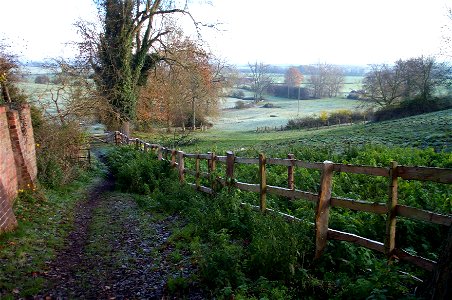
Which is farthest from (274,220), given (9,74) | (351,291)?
(9,74)

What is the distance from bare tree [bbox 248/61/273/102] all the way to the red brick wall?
283 feet

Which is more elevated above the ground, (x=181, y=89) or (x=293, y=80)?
(x=181, y=89)

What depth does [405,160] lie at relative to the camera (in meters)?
12.8

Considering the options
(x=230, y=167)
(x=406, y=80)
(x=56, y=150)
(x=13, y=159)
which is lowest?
(x=56, y=150)

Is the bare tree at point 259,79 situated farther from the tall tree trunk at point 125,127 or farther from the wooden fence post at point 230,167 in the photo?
the wooden fence post at point 230,167

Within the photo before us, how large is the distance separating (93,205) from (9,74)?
22.7 ft

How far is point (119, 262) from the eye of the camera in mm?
7121

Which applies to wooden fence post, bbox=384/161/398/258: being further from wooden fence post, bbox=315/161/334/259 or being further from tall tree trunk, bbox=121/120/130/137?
tall tree trunk, bbox=121/120/130/137

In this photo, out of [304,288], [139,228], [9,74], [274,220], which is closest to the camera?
[304,288]

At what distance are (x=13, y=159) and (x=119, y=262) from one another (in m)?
5.66

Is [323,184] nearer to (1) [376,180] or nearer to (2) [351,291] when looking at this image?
(2) [351,291]

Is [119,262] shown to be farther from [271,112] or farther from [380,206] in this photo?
[271,112]

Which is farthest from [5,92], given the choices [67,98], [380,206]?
[380,206]

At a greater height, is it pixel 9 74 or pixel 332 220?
pixel 9 74
